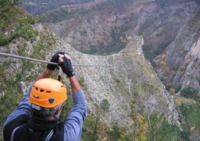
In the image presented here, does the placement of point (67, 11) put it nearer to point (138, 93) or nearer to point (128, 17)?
point (128, 17)

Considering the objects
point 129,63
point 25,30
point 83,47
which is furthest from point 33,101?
point 83,47

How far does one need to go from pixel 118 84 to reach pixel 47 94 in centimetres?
3150

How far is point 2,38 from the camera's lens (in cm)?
746

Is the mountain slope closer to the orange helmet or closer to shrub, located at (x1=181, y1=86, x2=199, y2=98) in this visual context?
the orange helmet

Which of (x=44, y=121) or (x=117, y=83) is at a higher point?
(x=44, y=121)

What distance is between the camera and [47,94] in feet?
7.90

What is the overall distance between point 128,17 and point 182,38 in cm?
5555

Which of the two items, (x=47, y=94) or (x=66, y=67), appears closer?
(x=47, y=94)

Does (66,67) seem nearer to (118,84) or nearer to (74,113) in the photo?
(74,113)

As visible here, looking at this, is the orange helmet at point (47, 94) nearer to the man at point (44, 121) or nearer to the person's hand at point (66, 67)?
the man at point (44, 121)

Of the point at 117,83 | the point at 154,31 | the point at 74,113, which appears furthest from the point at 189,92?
the point at 74,113

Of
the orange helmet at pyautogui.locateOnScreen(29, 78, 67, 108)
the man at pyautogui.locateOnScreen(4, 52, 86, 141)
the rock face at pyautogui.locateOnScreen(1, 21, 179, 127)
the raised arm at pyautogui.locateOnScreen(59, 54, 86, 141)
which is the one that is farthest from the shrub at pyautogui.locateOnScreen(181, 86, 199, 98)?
the orange helmet at pyautogui.locateOnScreen(29, 78, 67, 108)

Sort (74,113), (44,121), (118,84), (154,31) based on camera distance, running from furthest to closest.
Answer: (154,31), (118,84), (74,113), (44,121)

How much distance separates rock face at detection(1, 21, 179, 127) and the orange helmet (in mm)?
17336
